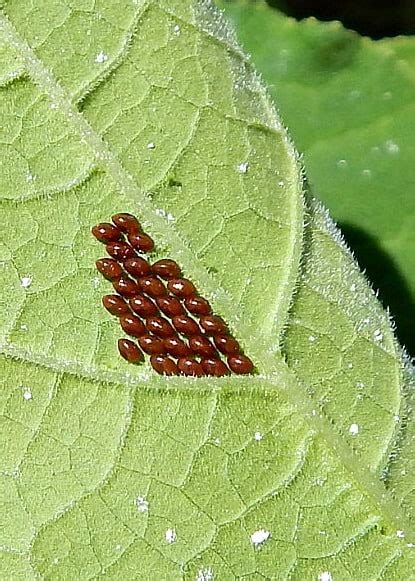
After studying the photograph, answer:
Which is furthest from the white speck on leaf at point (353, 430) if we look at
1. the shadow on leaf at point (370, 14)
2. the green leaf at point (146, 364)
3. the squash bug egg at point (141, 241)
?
the shadow on leaf at point (370, 14)

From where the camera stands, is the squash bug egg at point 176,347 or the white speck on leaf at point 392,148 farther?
the white speck on leaf at point 392,148

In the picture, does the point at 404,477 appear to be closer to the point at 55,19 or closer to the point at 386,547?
the point at 386,547

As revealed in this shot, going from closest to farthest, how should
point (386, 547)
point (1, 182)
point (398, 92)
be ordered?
point (1, 182)
point (386, 547)
point (398, 92)

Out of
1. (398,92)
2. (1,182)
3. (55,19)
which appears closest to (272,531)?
(1,182)

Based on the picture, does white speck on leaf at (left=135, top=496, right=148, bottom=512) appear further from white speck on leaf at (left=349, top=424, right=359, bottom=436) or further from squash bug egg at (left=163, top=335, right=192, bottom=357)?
white speck on leaf at (left=349, top=424, right=359, bottom=436)

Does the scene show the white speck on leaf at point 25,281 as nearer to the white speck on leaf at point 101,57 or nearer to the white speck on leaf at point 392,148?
the white speck on leaf at point 101,57

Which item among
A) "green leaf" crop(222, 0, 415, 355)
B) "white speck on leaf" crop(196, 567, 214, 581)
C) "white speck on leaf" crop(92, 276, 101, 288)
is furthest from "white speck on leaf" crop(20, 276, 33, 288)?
"green leaf" crop(222, 0, 415, 355)
